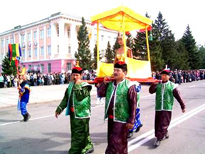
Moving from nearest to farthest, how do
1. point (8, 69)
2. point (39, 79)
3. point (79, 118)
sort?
point (79, 118)
point (39, 79)
point (8, 69)

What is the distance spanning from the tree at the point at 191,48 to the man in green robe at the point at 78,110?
2065 inches

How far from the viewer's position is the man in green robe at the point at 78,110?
13.6ft

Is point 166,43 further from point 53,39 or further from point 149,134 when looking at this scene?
point 149,134

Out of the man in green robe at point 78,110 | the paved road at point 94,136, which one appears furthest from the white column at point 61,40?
the man in green robe at point 78,110

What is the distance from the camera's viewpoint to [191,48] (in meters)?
52.3

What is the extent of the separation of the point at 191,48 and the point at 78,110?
Answer: 5387cm

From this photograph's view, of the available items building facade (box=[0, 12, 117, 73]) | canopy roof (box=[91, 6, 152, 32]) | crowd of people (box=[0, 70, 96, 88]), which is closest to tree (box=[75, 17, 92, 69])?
building facade (box=[0, 12, 117, 73])

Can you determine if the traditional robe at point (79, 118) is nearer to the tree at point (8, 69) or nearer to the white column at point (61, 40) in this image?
the tree at point (8, 69)

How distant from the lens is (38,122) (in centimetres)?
737

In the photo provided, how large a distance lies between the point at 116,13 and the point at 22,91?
14.8ft

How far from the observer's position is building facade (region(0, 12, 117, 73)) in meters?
37.8

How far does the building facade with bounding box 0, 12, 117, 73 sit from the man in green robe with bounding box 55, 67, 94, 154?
3192cm

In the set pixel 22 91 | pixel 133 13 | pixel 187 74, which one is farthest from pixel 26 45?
pixel 133 13

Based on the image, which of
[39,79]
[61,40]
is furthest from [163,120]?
[61,40]
